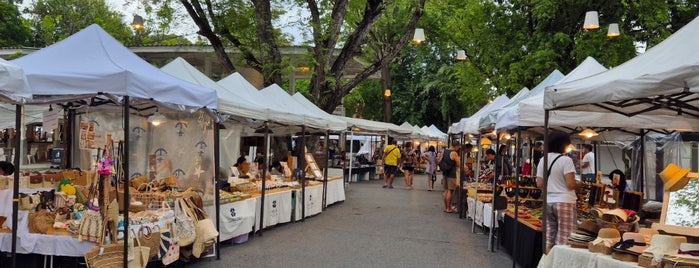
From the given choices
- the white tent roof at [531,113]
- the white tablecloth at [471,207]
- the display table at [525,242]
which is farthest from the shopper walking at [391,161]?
the white tent roof at [531,113]

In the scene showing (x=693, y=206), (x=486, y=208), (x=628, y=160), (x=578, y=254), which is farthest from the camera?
(x=628, y=160)

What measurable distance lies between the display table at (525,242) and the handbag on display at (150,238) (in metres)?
4.51

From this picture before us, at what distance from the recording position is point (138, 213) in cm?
668

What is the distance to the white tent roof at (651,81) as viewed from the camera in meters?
3.84

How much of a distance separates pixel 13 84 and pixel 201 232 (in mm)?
3206

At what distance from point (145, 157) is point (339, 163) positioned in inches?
640

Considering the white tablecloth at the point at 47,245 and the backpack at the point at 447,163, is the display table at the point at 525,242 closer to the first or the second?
the backpack at the point at 447,163

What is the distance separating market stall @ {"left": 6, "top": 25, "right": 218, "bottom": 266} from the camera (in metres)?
5.84

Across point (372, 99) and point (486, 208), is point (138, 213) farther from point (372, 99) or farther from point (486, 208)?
point (372, 99)

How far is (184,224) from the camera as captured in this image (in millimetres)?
7086

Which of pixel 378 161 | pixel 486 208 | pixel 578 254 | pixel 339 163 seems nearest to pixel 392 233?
pixel 486 208

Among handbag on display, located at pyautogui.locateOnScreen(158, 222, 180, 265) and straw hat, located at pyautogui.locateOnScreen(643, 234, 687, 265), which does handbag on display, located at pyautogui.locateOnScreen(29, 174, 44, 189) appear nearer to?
handbag on display, located at pyautogui.locateOnScreen(158, 222, 180, 265)

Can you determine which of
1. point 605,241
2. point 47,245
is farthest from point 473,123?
point 47,245

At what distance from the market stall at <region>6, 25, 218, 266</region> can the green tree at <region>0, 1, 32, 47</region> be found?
25788 millimetres
